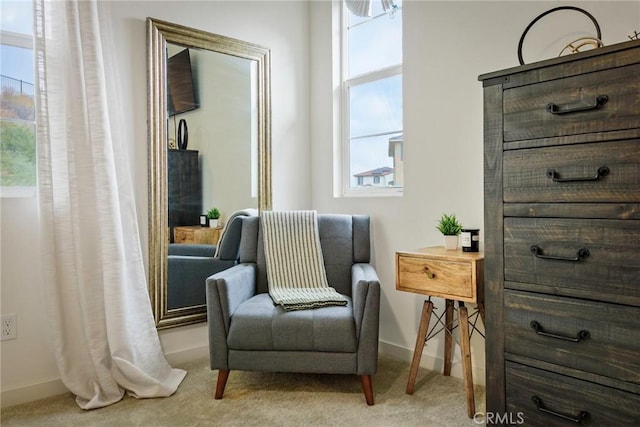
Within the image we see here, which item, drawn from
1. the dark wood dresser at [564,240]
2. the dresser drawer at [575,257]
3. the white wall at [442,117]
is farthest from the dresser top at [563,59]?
the white wall at [442,117]

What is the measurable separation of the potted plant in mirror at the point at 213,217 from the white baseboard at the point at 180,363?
0.74 metres

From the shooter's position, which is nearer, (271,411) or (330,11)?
(271,411)

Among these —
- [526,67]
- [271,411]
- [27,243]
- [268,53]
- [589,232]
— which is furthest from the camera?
[268,53]

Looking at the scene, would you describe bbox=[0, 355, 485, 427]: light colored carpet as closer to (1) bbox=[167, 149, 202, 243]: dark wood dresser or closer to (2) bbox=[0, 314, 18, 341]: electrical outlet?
(2) bbox=[0, 314, 18, 341]: electrical outlet

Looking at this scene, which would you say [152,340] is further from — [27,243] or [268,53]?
[268,53]

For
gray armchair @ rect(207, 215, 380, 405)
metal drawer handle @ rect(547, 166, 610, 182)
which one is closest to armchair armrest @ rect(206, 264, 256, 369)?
gray armchair @ rect(207, 215, 380, 405)

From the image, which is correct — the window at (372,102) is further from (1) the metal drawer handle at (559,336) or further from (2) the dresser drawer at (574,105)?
(1) the metal drawer handle at (559,336)

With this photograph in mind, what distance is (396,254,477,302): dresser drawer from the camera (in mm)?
1968

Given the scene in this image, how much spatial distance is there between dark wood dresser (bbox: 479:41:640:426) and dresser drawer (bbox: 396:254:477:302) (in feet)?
0.92

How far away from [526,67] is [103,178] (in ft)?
6.21

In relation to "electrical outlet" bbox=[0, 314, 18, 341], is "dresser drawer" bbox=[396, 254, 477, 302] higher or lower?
higher

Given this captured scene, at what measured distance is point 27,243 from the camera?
2240 mm

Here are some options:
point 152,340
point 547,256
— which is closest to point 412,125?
point 547,256

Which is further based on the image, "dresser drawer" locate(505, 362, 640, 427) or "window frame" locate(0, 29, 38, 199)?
"window frame" locate(0, 29, 38, 199)
